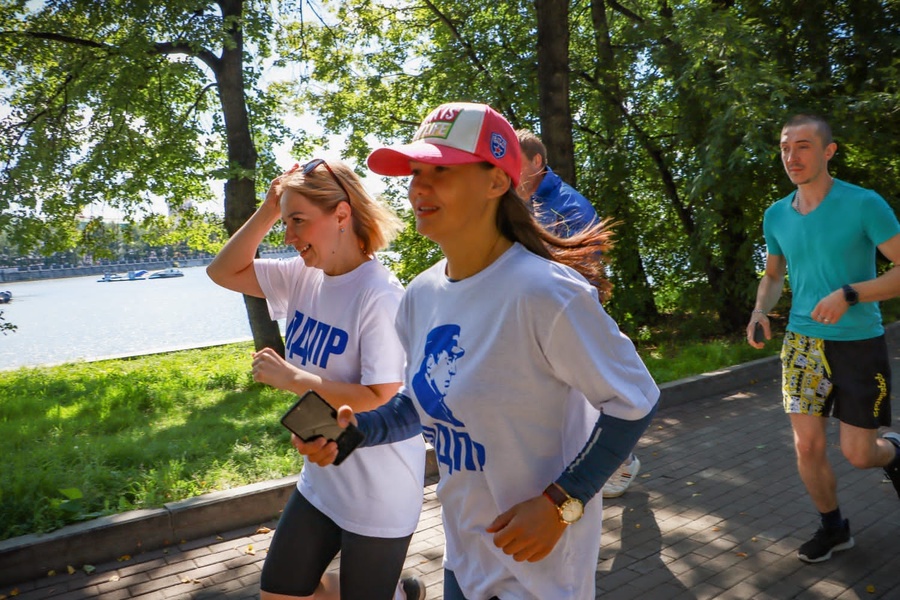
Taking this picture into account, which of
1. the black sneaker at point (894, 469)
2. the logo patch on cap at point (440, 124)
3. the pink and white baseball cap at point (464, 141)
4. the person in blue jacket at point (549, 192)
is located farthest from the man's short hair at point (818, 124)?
the logo patch on cap at point (440, 124)

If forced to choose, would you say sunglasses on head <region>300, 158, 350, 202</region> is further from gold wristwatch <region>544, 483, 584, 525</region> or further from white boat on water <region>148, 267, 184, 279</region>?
white boat on water <region>148, 267, 184, 279</region>

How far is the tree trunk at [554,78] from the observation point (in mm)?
9789

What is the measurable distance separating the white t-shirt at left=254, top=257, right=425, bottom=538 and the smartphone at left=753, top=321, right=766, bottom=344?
240 centimetres

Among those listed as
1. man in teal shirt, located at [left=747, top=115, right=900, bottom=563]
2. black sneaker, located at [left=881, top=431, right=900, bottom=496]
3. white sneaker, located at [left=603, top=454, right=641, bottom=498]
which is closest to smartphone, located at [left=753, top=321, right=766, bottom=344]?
man in teal shirt, located at [left=747, top=115, right=900, bottom=563]

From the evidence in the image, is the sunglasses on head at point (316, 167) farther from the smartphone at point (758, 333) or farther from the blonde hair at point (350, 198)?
the smartphone at point (758, 333)

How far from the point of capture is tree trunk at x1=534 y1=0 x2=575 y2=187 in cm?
979

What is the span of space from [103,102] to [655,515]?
11.1m

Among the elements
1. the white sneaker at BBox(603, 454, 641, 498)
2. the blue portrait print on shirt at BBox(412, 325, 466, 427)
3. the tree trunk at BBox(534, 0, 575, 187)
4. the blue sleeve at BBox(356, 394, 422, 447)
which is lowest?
the white sneaker at BBox(603, 454, 641, 498)

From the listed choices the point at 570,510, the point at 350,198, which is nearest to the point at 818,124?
the point at 350,198

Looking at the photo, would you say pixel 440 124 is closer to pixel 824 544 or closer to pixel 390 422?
pixel 390 422

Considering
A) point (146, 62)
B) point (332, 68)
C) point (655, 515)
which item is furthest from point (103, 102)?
point (655, 515)

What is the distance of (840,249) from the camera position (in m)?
4.18

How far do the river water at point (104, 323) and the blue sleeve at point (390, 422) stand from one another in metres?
6.12

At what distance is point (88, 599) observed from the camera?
4414mm
